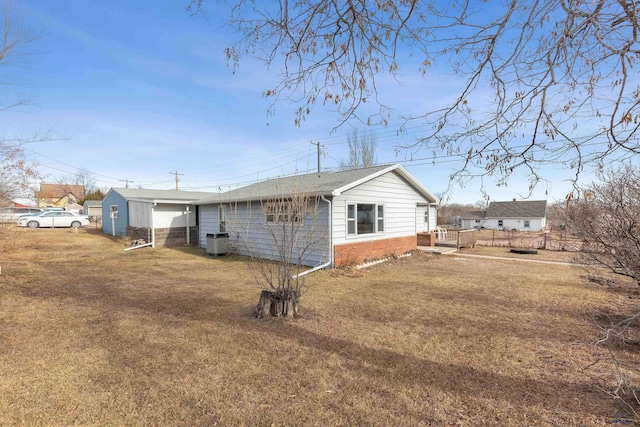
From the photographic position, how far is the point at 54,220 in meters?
25.4

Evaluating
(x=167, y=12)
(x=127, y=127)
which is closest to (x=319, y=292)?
(x=167, y=12)

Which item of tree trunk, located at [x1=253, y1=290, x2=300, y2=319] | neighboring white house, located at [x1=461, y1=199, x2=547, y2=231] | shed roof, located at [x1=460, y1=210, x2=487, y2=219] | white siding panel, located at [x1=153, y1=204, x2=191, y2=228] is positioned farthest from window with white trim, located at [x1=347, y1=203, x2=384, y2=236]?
shed roof, located at [x1=460, y1=210, x2=487, y2=219]

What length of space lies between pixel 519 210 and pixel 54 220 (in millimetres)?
61283

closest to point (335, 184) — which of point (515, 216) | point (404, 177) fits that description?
point (404, 177)

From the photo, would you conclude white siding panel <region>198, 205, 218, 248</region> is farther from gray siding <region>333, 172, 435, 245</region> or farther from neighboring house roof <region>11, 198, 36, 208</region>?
gray siding <region>333, 172, 435, 245</region>

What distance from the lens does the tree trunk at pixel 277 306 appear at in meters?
5.39

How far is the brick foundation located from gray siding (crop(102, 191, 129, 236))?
15675 millimetres

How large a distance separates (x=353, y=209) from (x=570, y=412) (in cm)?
852

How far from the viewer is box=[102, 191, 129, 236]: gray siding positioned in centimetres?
2000

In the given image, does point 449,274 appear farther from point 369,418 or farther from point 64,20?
point 64,20

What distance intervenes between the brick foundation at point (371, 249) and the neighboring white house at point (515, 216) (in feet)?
140

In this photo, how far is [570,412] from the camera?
290 centimetres

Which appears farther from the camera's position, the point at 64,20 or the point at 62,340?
the point at 64,20

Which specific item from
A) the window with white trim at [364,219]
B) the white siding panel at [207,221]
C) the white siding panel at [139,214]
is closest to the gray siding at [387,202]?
the window with white trim at [364,219]
